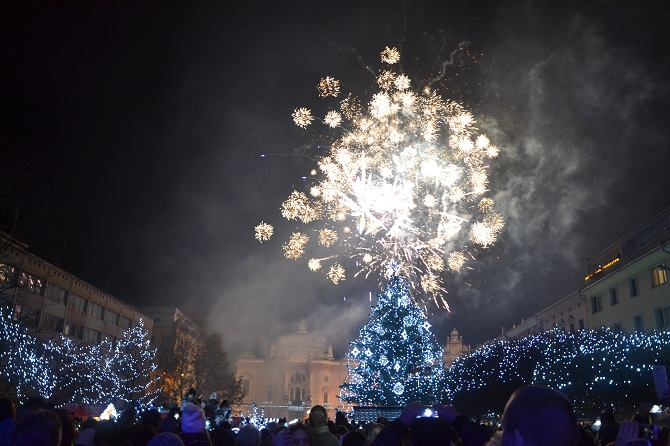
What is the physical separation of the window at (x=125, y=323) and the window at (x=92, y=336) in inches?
232

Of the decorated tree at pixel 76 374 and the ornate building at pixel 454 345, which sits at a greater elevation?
the ornate building at pixel 454 345

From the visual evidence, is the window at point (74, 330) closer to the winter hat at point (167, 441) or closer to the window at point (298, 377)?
the winter hat at point (167, 441)

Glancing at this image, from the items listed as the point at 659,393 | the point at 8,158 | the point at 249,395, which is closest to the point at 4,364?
the point at 8,158

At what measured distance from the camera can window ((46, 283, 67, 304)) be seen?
139 ft

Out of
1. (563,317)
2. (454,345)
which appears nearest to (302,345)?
(454,345)

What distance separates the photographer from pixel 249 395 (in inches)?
4144

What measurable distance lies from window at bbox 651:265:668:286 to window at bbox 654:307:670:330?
1543 mm

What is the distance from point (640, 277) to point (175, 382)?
49.5 metres

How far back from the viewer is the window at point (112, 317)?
54297 millimetres

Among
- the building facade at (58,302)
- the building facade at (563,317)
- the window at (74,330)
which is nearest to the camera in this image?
the building facade at (58,302)

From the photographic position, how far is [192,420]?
638 centimetres

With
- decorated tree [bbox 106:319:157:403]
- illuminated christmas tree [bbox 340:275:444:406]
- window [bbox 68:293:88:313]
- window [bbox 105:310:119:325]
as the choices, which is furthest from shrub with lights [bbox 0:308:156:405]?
illuminated christmas tree [bbox 340:275:444:406]

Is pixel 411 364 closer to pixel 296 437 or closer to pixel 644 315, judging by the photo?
pixel 644 315

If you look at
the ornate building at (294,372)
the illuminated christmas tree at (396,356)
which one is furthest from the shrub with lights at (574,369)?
the ornate building at (294,372)
